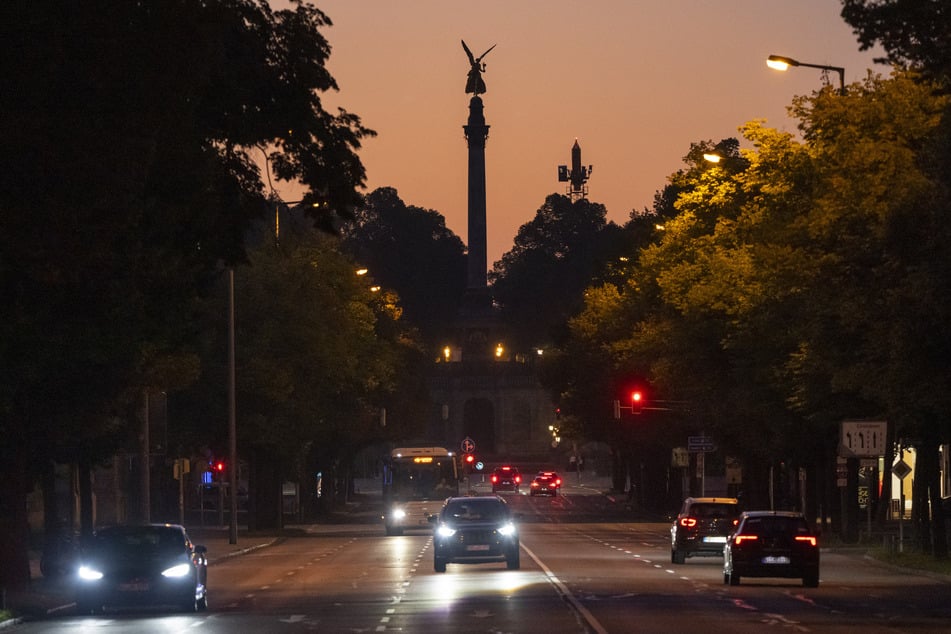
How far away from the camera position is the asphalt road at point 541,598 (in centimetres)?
2611

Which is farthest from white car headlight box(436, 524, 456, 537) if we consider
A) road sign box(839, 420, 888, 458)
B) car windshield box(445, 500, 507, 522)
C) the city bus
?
the city bus

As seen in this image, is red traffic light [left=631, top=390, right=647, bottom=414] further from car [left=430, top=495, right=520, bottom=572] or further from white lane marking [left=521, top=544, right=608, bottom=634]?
car [left=430, top=495, right=520, bottom=572]

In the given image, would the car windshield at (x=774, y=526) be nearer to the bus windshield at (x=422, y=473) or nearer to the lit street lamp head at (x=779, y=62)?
the lit street lamp head at (x=779, y=62)

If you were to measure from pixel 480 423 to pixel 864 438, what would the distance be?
13954 cm

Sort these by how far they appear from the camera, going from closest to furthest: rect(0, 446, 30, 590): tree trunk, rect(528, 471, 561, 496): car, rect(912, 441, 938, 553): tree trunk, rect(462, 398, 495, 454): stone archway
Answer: rect(0, 446, 30, 590): tree trunk
rect(912, 441, 938, 553): tree trunk
rect(528, 471, 561, 496): car
rect(462, 398, 495, 454): stone archway

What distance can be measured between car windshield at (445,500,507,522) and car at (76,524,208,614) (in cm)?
1111

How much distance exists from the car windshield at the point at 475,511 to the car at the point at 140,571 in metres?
11.1

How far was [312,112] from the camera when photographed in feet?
94.9

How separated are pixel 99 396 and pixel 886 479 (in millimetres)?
24213

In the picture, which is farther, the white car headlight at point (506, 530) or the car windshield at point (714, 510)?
→ the car windshield at point (714, 510)

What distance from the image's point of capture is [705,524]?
149ft

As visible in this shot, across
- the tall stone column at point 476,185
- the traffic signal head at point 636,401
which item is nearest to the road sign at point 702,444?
the traffic signal head at point 636,401

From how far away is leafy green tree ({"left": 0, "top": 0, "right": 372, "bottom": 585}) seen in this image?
77.0 feet

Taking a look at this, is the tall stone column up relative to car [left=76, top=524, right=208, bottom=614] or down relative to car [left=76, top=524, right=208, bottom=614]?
up
